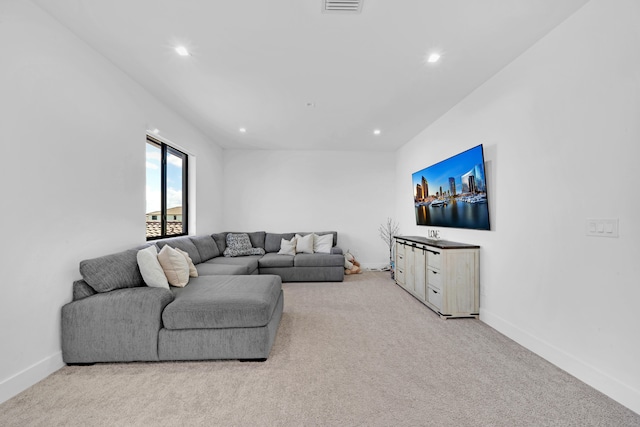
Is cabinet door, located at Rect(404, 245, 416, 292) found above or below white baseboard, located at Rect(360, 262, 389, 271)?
above

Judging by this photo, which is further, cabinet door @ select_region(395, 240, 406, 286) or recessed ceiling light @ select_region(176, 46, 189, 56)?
cabinet door @ select_region(395, 240, 406, 286)

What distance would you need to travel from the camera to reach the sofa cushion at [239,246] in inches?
189

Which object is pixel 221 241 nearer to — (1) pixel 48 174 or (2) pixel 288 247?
(2) pixel 288 247

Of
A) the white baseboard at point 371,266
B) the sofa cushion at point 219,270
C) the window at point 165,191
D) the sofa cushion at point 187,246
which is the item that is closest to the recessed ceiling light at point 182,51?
the window at point 165,191

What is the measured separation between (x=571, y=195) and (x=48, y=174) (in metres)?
3.86

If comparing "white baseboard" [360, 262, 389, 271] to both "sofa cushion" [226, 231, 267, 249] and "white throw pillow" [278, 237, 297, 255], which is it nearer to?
"white throw pillow" [278, 237, 297, 255]

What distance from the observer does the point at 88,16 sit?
1.98 meters

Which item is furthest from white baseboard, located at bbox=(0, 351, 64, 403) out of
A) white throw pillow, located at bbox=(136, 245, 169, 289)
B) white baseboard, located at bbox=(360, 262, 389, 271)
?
white baseboard, located at bbox=(360, 262, 389, 271)

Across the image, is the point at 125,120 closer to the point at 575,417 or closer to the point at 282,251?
the point at 282,251

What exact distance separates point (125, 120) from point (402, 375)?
3509mm

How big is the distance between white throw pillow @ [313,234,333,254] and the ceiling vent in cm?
390

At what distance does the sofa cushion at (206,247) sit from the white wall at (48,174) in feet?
4.51

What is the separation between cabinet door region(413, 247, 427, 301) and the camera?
3428 mm

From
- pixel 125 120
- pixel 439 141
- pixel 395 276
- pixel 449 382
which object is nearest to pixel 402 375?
pixel 449 382
